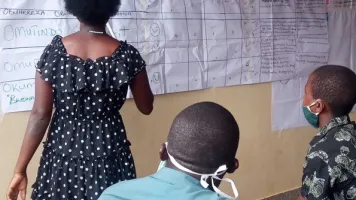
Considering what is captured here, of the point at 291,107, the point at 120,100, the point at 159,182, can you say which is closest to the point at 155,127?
the point at 120,100

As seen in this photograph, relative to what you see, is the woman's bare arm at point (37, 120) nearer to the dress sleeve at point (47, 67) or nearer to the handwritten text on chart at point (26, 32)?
the dress sleeve at point (47, 67)

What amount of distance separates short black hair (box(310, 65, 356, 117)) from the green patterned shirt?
0.11 meters

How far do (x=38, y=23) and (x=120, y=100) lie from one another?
2.60 feet

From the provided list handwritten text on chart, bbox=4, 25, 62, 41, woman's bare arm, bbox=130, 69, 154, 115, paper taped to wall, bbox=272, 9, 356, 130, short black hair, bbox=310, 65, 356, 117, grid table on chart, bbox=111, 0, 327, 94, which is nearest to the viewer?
woman's bare arm, bbox=130, 69, 154, 115

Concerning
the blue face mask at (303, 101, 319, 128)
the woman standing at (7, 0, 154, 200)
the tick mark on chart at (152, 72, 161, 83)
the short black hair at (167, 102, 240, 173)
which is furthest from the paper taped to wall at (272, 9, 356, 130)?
the short black hair at (167, 102, 240, 173)

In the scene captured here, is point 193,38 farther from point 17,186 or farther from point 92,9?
point 17,186

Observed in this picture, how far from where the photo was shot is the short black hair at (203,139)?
4.50 feet

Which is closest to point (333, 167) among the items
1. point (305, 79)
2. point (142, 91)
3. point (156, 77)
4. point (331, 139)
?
point (331, 139)

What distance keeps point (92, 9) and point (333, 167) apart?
4.01 feet

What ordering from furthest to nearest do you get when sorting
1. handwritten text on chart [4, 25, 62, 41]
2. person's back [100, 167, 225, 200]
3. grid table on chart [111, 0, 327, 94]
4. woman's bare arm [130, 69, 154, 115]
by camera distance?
grid table on chart [111, 0, 327, 94]
handwritten text on chart [4, 25, 62, 41]
woman's bare arm [130, 69, 154, 115]
person's back [100, 167, 225, 200]

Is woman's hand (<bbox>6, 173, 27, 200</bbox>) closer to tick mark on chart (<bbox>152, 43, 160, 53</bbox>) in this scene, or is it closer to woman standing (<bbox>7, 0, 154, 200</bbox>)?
woman standing (<bbox>7, 0, 154, 200</bbox>)

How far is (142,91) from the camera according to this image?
220cm

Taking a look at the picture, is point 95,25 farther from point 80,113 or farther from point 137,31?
point 137,31

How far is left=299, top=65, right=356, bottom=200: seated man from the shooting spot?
2203 mm
